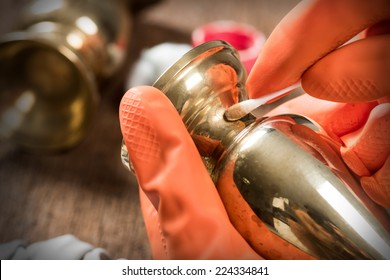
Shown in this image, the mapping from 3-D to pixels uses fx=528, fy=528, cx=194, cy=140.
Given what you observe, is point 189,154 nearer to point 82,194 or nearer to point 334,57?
point 334,57

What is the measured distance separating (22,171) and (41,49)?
130mm

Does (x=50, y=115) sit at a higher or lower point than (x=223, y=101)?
lower

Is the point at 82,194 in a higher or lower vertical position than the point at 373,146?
lower

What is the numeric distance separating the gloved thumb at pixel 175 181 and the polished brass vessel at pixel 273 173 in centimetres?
2

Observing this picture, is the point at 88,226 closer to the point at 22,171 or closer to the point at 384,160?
the point at 22,171

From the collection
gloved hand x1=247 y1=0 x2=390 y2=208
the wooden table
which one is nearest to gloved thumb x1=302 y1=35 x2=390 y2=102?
gloved hand x1=247 y1=0 x2=390 y2=208

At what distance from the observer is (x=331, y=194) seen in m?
0.29

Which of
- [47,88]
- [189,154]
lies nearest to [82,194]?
[47,88]

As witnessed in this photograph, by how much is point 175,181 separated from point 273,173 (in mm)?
55

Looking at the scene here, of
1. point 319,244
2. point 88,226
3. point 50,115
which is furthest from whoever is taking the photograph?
point 50,115

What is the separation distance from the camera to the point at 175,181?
28 cm

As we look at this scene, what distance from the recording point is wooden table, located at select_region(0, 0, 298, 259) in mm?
460

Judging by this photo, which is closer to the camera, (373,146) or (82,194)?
(373,146)
